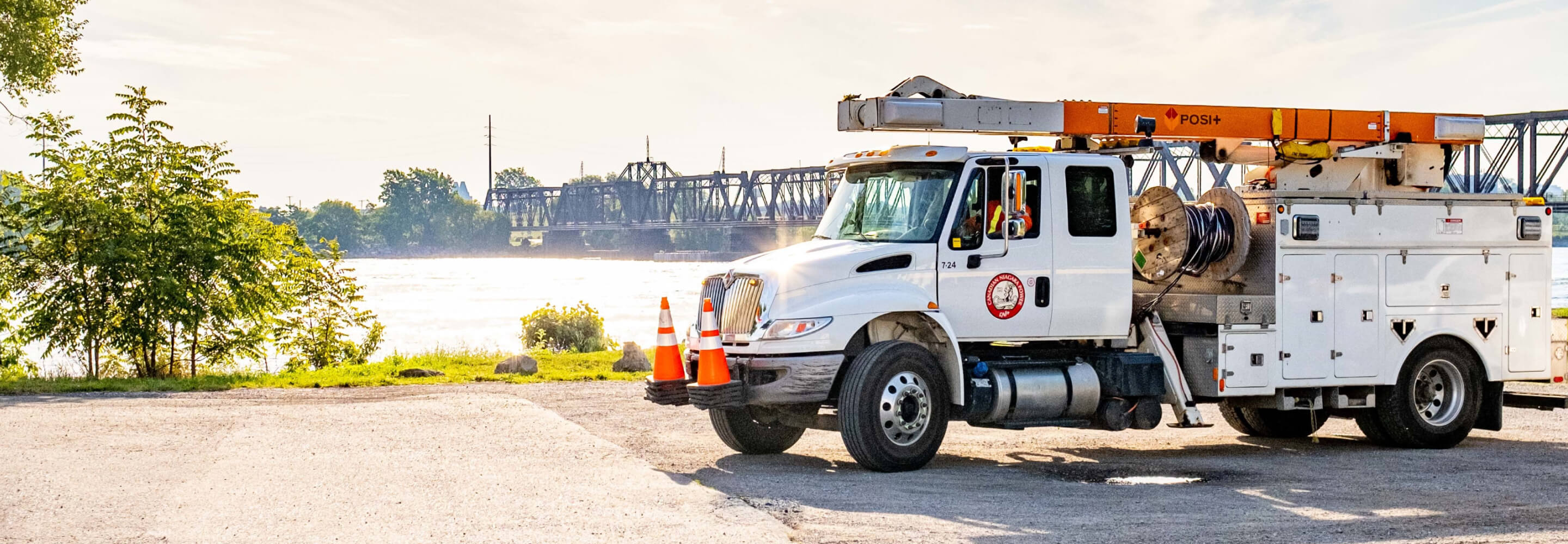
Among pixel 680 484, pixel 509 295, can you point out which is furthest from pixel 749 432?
pixel 509 295

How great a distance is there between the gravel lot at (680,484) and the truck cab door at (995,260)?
1.27 meters

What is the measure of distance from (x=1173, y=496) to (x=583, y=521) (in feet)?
14.5

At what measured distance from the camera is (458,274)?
429ft

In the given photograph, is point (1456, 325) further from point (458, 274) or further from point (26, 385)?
point (458, 274)

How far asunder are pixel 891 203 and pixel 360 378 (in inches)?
448

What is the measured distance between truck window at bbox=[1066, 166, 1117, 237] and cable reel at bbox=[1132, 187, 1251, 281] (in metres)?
A: 0.94

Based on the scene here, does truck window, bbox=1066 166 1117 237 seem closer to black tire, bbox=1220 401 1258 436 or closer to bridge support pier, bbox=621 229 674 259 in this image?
black tire, bbox=1220 401 1258 436

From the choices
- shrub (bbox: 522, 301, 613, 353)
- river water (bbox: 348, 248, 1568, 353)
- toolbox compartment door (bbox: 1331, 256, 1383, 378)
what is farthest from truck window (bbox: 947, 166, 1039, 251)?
shrub (bbox: 522, 301, 613, 353)

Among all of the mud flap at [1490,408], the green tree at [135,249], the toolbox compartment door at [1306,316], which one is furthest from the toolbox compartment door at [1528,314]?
the green tree at [135,249]

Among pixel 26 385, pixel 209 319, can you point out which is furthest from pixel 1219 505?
pixel 209 319

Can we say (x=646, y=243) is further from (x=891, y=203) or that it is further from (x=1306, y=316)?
(x=891, y=203)

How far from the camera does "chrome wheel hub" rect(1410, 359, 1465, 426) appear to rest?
1424 centimetres

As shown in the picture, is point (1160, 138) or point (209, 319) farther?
point (209, 319)

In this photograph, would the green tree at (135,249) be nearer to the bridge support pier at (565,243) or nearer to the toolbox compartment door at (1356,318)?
the toolbox compartment door at (1356,318)
